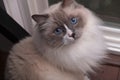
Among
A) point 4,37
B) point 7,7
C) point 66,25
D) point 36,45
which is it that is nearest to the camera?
point 66,25

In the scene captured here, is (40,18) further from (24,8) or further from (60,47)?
(24,8)

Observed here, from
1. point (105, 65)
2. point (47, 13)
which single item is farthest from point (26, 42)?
point (105, 65)

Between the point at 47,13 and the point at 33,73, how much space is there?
0.26 m

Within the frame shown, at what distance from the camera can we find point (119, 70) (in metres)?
1.39

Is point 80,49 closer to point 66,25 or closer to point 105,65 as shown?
point 66,25

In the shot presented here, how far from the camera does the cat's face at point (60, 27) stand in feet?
2.93

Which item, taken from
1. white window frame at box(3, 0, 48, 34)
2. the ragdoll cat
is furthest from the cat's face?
white window frame at box(3, 0, 48, 34)

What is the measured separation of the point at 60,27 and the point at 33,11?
55 cm

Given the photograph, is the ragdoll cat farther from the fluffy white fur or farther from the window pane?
the window pane

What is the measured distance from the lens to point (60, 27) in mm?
903

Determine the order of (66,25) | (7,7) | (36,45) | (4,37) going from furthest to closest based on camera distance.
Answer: (7,7) < (4,37) < (36,45) < (66,25)

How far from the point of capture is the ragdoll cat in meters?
0.91

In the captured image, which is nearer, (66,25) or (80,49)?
(66,25)

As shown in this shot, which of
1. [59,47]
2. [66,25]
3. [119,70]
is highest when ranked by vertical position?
[66,25]
